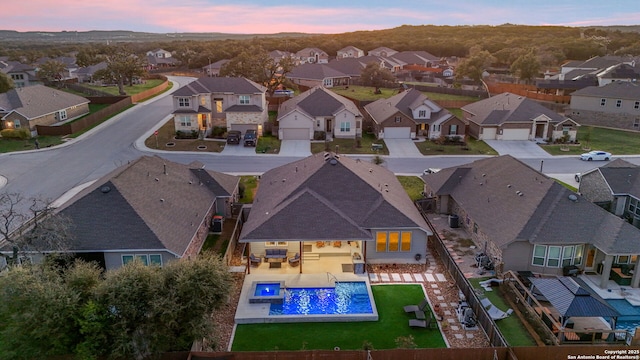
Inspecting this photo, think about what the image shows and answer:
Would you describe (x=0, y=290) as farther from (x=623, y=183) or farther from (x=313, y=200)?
(x=623, y=183)

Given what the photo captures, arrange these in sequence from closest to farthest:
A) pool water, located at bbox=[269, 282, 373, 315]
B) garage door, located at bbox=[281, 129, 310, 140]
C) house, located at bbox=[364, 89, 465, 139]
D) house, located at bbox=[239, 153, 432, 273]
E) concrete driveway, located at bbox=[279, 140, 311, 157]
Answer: pool water, located at bbox=[269, 282, 373, 315] < house, located at bbox=[239, 153, 432, 273] < concrete driveway, located at bbox=[279, 140, 311, 157] < garage door, located at bbox=[281, 129, 310, 140] < house, located at bbox=[364, 89, 465, 139]

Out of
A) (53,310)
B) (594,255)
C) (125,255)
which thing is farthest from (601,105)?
(53,310)

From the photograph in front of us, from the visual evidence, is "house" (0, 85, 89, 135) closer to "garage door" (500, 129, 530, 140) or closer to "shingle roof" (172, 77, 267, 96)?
"shingle roof" (172, 77, 267, 96)

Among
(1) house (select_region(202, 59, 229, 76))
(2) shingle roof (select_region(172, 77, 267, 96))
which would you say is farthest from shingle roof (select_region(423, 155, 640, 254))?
(1) house (select_region(202, 59, 229, 76))

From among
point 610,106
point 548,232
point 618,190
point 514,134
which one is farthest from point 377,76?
point 548,232

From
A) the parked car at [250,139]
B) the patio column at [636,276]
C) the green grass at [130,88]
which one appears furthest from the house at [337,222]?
the green grass at [130,88]

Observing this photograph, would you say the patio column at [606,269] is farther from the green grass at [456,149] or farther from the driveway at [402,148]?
the green grass at [456,149]
